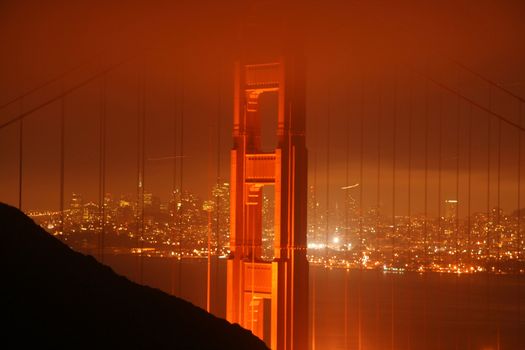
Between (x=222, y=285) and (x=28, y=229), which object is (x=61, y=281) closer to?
(x=28, y=229)

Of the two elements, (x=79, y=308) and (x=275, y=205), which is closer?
(x=79, y=308)

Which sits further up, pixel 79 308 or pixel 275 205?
pixel 275 205

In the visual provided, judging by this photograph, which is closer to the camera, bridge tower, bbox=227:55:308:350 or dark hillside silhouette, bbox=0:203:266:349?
dark hillside silhouette, bbox=0:203:266:349

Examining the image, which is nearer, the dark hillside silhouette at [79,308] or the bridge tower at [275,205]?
the dark hillside silhouette at [79,308]

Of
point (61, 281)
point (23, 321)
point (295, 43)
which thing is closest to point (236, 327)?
point (61, 281)
